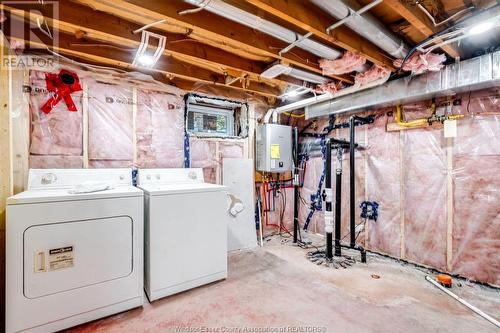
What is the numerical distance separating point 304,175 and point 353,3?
2.76 m

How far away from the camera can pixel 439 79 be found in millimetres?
2230

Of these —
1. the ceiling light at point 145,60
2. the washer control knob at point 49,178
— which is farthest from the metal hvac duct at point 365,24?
the washer control knob at point 49,178

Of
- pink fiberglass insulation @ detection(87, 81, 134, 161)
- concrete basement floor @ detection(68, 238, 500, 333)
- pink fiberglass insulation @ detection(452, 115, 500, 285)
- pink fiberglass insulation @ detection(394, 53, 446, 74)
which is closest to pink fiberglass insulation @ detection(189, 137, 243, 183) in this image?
pink fiberglass insulation @ detection(87, 81, 134, 161)

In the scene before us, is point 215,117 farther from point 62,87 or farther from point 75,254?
point 75,254

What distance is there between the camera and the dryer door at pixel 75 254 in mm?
1640

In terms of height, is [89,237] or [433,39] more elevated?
[433,39]

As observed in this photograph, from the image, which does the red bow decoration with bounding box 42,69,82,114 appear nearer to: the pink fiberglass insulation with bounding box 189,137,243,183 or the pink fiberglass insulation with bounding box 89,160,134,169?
the pink fiberglass insulation with bounding box 89,160,134,169

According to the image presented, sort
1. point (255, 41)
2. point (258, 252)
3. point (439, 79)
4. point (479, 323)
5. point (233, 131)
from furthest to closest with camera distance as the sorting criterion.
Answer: point (233, 131) < point (258, 252) < point (439, 79) < point (255, 41) < point (479, 323)

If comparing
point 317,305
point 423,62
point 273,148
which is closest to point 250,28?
point 423,62

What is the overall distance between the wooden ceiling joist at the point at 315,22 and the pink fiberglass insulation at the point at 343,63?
0.37 feet

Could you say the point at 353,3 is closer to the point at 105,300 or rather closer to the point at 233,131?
the point at 233,131

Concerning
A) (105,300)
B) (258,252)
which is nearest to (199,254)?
(105,300)

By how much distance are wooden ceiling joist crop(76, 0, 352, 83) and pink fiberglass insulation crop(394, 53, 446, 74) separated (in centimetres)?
83

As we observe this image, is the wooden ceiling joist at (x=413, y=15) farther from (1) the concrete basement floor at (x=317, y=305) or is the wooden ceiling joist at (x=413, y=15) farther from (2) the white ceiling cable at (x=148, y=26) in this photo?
(1) the concrete basement floor at (x=317, y=305)
